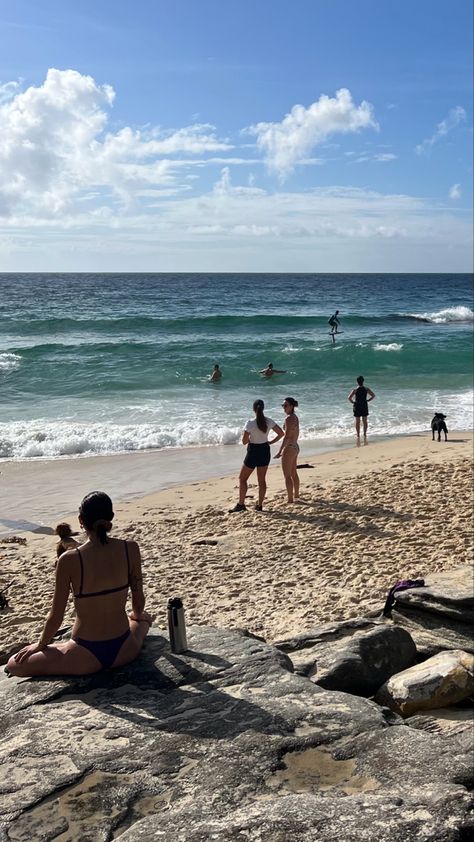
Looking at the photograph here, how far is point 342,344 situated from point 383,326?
1117cm

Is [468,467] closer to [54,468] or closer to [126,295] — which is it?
[54,468]

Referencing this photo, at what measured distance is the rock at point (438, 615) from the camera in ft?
18.6

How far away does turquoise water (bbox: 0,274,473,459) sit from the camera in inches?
681

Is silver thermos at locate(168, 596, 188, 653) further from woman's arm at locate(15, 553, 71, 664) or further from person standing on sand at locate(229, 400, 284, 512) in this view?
person standing on sand at locate(229, 400, 284, 512)

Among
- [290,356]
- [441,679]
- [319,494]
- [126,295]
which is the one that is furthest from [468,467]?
[126,295]

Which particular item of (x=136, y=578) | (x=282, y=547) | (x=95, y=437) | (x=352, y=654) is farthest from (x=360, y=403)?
(x=136, y=578)

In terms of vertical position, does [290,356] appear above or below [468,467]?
above

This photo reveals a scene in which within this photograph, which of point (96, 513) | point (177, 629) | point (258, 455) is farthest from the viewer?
point (258, 455)

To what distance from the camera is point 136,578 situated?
432cm

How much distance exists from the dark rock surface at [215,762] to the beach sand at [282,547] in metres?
2.33

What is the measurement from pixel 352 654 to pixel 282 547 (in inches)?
157

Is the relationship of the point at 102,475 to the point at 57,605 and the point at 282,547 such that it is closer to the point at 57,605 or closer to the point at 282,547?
the point at 282,547

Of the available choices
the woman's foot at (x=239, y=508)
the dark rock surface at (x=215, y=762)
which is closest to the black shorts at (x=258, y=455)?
the woman's foot at (x=239, y=508)

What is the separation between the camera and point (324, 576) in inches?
311
